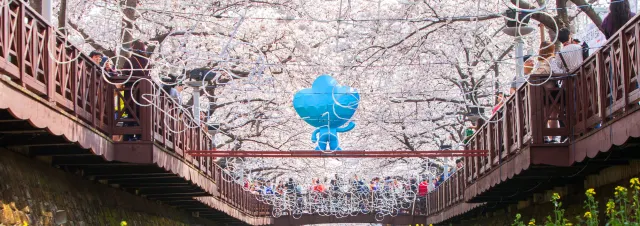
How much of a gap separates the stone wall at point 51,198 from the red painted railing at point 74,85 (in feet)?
3.42

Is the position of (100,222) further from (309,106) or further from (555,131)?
(555,131)

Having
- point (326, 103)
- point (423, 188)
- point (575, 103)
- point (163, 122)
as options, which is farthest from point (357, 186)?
point (575, 103)

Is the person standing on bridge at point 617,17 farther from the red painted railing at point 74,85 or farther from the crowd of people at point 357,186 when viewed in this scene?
the crowd of people at point 357,186

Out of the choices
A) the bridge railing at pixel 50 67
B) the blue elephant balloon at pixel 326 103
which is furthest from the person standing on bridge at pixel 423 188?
the bridge railing at pixel 50 67

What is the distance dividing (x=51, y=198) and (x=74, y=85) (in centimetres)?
255

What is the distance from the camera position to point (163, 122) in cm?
1780

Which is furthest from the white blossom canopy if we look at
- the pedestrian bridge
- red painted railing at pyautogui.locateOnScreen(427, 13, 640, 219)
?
the pedestrian bridge

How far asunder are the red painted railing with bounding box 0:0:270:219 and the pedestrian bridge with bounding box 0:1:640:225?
0.02 meters

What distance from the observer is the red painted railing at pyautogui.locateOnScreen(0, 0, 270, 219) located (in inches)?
450

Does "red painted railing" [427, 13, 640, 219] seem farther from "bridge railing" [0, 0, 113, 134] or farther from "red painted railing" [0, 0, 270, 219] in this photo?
"bridge railing" [0, 0, 113, 134]

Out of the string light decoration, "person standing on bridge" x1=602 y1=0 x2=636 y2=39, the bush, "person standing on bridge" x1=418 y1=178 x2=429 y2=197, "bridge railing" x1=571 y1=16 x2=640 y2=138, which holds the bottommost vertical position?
the bush

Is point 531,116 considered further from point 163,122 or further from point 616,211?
point 163,122

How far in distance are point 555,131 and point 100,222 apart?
8.23 metres

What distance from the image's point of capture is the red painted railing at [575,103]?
1206 centimetres
